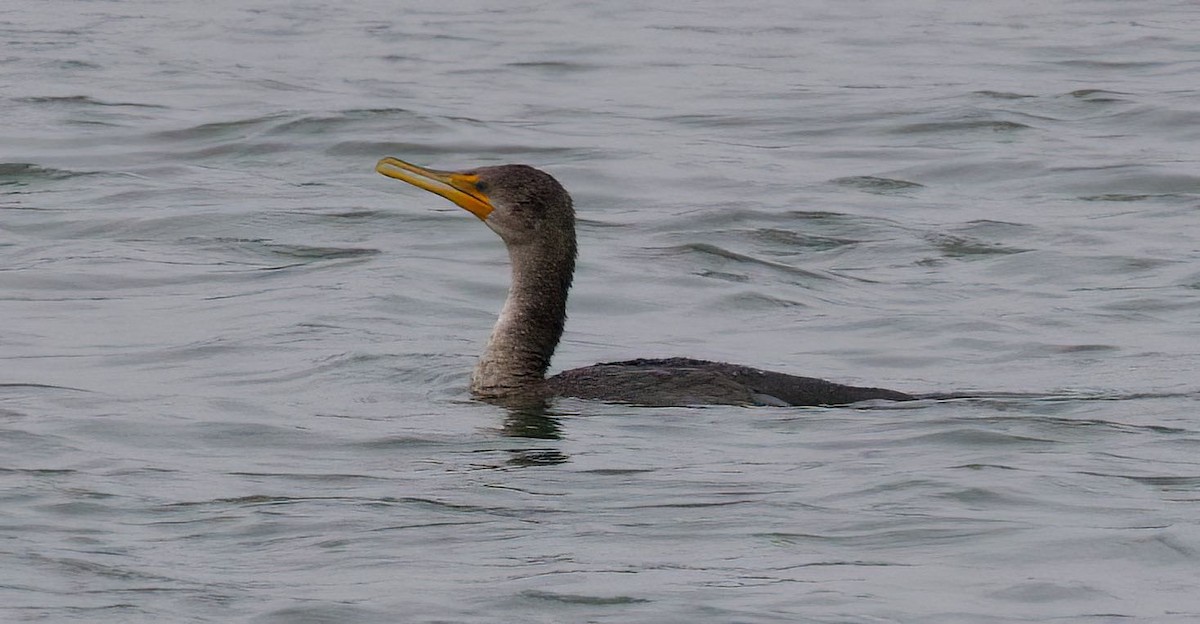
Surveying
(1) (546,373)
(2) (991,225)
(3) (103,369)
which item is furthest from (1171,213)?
(3) (103,369)

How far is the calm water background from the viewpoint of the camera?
7.77 m

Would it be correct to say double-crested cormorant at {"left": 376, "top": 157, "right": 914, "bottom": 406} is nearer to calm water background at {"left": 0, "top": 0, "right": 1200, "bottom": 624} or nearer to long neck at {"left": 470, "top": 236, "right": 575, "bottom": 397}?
long neck at {"left": 470, "top": 236, "right": 575, "bottom": 397}

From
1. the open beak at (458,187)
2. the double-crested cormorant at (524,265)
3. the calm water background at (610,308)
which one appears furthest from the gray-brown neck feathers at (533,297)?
the calm water background at (610,308)

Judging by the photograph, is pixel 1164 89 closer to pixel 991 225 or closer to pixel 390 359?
pixel 991 225

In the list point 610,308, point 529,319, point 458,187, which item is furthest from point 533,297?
point 610,308

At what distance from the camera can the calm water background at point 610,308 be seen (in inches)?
306

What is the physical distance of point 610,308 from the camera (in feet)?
45.3

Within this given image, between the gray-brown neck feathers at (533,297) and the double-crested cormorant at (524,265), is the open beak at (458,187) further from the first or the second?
the gray-brown neck feathers at (533,297)

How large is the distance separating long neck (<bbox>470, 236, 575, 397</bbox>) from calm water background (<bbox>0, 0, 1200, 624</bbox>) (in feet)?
0.90

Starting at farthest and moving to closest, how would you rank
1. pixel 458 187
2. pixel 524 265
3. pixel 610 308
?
pixel 610 308
pixel 524 265
pixel 458 187

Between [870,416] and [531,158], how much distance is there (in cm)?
898

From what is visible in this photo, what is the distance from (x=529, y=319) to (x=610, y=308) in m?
2.70

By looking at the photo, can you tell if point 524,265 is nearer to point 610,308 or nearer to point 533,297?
point 533,297

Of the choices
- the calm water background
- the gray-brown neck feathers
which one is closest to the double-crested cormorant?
the gray-brown neck feathers
